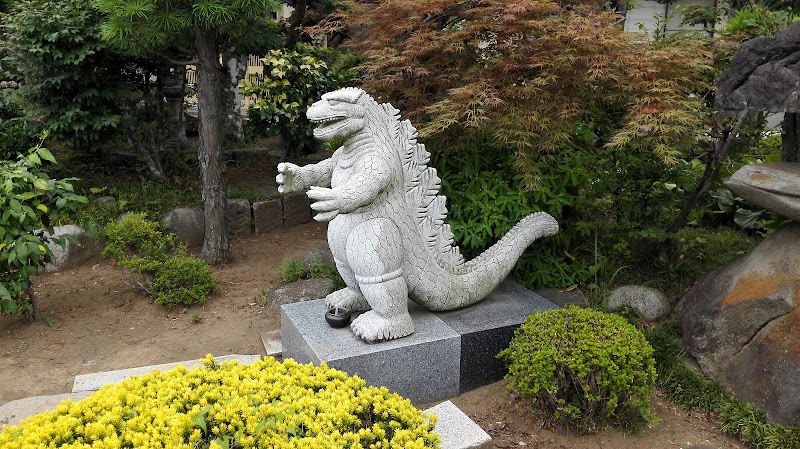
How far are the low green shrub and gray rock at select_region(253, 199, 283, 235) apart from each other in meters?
4.61

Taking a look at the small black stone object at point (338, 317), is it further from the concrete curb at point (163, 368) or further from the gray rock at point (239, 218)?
the gray rock at point (239, 218)

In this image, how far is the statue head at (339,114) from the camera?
3.42m

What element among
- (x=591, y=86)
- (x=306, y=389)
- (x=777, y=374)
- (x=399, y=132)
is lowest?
(x=777, y=374)

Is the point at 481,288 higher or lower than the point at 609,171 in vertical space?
lower

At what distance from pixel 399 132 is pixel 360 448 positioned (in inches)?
80.4

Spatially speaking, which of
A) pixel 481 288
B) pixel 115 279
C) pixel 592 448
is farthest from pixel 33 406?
A: pixel 592 448

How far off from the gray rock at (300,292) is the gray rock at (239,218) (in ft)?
6.36

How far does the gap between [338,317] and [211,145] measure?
119 inches

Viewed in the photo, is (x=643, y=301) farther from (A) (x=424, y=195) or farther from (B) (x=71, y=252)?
(B) (x=71, y=252)

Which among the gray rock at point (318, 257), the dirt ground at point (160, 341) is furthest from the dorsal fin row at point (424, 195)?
the gray rock at point (318, 257)

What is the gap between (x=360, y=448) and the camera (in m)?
2.25

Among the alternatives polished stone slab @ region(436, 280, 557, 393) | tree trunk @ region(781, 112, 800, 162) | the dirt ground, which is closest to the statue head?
polished stone slab @ region(436, 280, 557, 393)

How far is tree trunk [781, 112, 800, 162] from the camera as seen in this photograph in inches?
161

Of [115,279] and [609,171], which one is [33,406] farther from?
[609,171]
